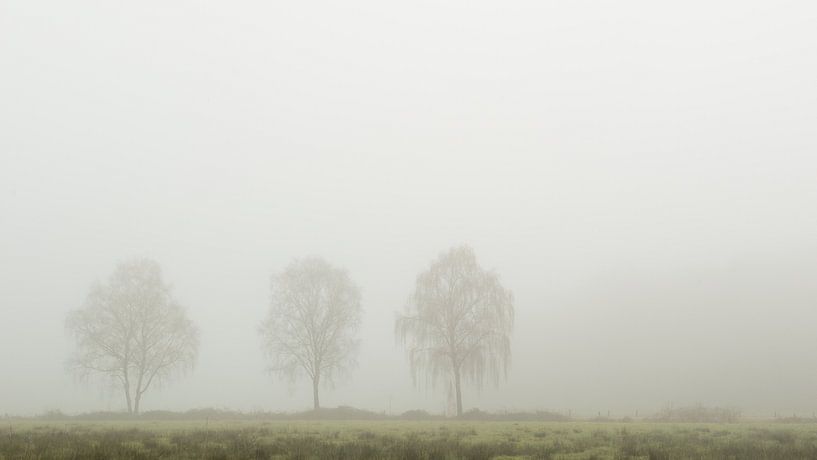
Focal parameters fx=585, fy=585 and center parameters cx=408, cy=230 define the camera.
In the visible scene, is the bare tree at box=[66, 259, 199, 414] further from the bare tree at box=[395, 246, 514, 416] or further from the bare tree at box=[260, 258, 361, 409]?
the bare tree at box=[395, 246, 514, 416]

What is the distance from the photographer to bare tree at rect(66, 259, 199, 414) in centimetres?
5138

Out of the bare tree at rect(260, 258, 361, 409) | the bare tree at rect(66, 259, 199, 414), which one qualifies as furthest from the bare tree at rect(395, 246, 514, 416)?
the bare tree at rect(66, 259, 199, 414)

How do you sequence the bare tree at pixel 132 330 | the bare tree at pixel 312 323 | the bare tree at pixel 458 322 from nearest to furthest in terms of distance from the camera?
the bare tree at pixel 458 322 → the bare tree at pixel 132 330 → the bare tree at pixel 312 323

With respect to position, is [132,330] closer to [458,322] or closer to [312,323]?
[312,323]

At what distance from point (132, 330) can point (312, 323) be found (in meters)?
15.9

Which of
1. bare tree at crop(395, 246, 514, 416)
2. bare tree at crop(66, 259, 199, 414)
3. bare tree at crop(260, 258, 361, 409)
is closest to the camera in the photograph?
bare tree at crop(395, 246, 514, 416)

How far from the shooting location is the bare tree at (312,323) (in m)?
52.8

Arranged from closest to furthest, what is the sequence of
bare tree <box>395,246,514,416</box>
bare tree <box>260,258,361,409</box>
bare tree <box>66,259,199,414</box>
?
1. bare tree <box>395,246,514,416</box>
2. bare tree <box>66,259,199,414</box>
3. bare tree <box>260,258,361,409</box>

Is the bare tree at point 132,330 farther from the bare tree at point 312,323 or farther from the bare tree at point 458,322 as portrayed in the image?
the bare tree at point 458,322

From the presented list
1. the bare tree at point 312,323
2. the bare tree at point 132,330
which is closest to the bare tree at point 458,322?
the bare tree at point 312,323

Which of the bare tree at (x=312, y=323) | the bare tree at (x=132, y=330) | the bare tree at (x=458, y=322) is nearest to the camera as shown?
the bare tree at (x=458, y=322)

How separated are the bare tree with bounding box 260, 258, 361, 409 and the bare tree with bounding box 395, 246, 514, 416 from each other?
21.2ft

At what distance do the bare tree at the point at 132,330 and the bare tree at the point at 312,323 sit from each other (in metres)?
8.09

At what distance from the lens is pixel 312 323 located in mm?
52906
